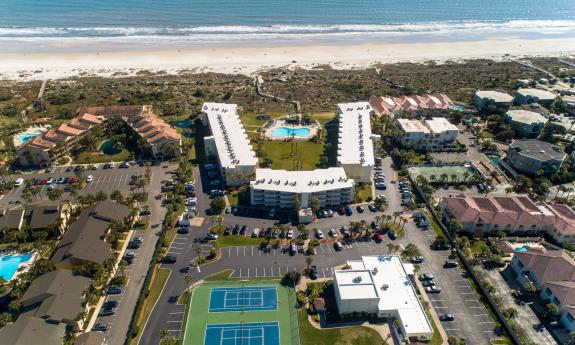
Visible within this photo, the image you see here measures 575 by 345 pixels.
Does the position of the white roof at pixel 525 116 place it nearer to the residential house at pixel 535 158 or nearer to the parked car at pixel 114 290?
the residential house at pixel 535 158

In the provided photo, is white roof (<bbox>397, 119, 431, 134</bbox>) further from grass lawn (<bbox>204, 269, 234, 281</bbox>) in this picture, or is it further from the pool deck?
grass lawn (<bbox>204, 269, 234, 281</bbox>)

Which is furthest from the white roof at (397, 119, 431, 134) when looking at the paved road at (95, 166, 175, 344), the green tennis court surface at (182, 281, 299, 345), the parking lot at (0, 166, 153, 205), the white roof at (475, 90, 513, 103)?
the parking lot at (0, 166, 153, 205)

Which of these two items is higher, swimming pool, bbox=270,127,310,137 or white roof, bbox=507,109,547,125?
white roof, bbox=507,109,547,125

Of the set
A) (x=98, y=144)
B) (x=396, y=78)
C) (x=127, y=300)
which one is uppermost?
(x=396, y=78)

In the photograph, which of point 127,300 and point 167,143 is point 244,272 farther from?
point 167,143

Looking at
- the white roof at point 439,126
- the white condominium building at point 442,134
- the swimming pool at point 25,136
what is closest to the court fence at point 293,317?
the white condominium building at point 442,134

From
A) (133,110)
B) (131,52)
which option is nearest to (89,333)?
(133,110)
